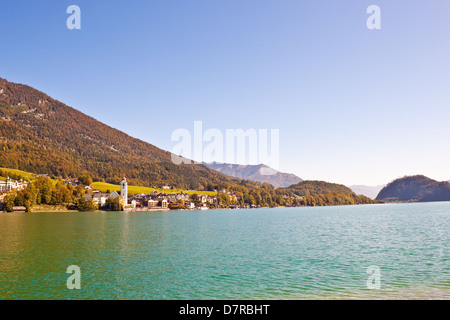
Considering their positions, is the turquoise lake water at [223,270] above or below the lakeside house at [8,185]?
below

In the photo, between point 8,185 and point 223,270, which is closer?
point 223,270

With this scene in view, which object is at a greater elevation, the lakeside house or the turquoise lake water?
the lakeside house

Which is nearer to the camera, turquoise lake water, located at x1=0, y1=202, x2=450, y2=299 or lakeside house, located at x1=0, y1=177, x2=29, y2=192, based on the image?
turquoise lake water, located at x1=0, y1=202, x2=450, y2=299

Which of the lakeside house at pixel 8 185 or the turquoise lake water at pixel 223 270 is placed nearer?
the turquoise lake water at pixel 223 270

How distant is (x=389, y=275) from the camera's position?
2755cm

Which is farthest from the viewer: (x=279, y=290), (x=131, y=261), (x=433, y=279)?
(x=131, y=261)

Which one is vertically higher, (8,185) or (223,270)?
(8,185)
